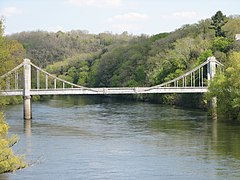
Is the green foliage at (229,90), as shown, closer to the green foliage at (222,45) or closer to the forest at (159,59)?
the forest at (159,59)

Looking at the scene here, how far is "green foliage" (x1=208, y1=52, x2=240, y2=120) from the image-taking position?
160 feet

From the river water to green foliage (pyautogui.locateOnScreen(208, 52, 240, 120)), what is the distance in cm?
180

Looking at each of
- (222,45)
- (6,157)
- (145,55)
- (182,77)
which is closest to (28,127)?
(182,77)

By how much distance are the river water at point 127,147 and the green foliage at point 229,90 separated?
1.80m

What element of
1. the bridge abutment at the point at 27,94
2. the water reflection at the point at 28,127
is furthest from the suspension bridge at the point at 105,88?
the water reflection at the point at 28,127

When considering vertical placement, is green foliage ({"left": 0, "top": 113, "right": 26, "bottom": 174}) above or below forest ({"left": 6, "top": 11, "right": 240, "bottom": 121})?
below

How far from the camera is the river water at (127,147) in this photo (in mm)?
28625

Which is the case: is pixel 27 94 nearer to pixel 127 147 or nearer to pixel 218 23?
pixel 127 147

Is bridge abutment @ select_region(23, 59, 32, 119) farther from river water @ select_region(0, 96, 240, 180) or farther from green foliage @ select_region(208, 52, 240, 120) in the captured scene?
green foliage @ select_region(208, 52, 240, 120)

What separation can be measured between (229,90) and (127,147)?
53.8 feet

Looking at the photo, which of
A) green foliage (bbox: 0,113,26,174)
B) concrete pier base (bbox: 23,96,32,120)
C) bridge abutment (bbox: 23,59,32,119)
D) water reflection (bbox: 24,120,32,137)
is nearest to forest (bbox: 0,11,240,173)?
water reflection (bbox: 24,120,32,137)

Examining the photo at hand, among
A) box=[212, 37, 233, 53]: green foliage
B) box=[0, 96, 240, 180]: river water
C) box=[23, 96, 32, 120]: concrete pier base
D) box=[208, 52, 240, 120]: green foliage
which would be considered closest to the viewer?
box=[0, 96, 240, 180]: river water

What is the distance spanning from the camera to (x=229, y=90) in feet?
165

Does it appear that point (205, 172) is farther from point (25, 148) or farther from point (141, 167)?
point (25, 148)
